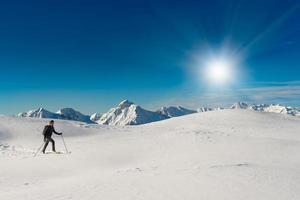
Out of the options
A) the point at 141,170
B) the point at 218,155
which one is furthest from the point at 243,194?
the point at 218,155

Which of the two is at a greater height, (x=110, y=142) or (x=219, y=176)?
(x=110, y=142)

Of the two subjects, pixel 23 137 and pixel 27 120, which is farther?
pixel 27 120

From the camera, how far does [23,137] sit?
98.7 feet

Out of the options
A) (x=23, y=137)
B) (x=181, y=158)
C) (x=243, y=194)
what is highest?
(x=23, y=137)

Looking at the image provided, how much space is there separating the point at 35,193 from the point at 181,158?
9631mm

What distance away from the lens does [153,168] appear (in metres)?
14.5

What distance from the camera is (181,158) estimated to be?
711 inches

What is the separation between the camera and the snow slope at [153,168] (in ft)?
33.4

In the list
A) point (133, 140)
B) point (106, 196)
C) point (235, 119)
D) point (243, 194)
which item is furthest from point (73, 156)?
point (235, 119)

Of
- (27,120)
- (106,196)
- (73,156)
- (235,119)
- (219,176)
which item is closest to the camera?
(106,196)

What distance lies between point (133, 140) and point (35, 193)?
17.6 metres

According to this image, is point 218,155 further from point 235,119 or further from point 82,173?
point 235,119

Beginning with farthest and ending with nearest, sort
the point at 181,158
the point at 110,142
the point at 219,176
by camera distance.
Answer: the point at 110,142 < the point at 181,158 < the point at 219,176

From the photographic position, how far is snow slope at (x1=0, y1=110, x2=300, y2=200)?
33.4 ft
